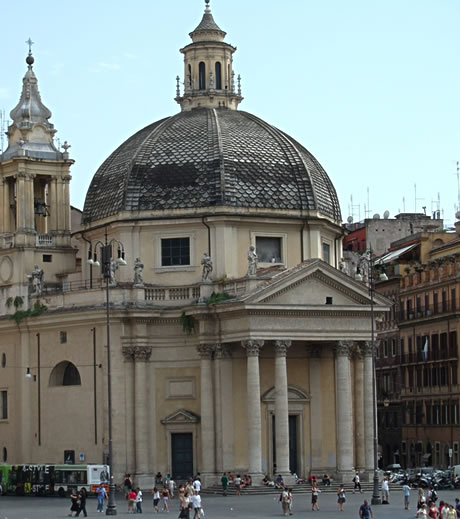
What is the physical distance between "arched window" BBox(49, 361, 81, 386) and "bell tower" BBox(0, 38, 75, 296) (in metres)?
5.46

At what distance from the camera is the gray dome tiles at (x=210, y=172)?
83062 mm

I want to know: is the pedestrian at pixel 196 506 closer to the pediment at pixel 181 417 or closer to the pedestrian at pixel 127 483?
the pedestrian at pixel 127 483

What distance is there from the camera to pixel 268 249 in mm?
83875

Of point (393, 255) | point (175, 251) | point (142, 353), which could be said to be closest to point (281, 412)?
point (142, 353)

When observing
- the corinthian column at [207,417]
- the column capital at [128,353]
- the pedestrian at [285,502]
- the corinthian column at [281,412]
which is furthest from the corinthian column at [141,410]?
the pedestrian at [285,502]

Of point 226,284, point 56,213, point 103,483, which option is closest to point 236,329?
point 226,284

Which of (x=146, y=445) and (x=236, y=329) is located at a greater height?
(x=236, y=329)

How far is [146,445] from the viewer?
80812 millimetres

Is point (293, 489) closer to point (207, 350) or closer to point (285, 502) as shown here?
point (207, 350)

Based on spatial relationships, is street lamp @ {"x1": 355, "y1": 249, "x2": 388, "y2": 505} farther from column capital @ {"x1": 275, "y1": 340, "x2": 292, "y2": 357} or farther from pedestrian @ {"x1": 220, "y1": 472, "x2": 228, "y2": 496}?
pedestrian @ {"x1": 220, "y1": 472, "x2": 228, "y2": 496}

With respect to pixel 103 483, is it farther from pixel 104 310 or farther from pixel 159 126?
pixel 159 126

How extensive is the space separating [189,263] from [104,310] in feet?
17.2

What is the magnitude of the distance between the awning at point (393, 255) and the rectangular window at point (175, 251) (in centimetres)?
3309

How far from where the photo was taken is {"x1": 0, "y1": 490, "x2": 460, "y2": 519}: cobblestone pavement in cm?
6475
